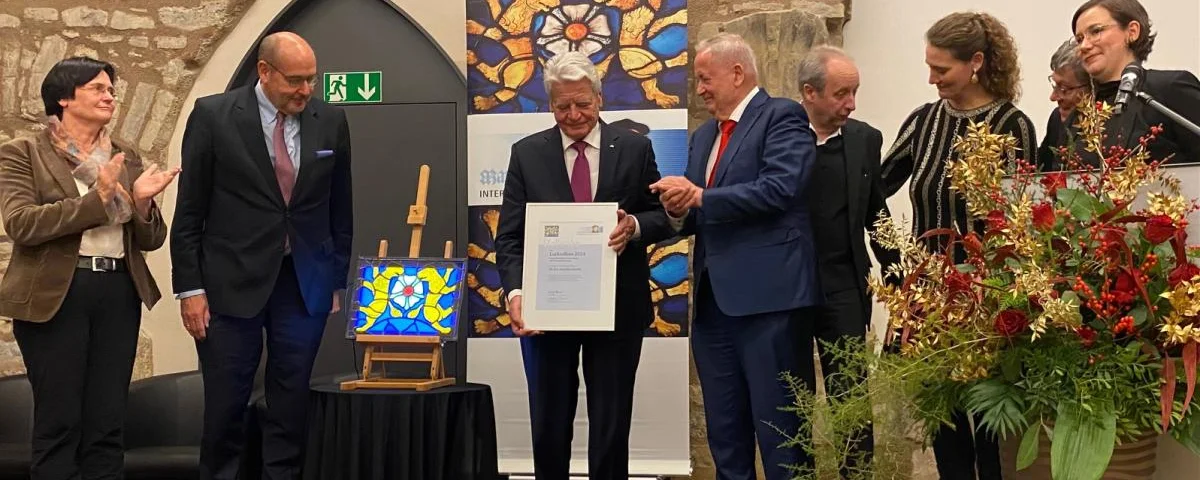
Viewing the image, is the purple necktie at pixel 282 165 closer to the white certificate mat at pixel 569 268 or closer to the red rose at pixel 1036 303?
the white certificate mat at pixel 569 268

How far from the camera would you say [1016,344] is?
193cm

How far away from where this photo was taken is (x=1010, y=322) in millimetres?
1890

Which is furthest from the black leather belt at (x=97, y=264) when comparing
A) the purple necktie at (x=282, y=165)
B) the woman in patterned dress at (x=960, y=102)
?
the woman in patterned dress at (x=960, y=102)

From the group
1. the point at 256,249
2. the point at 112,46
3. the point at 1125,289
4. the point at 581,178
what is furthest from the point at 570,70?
the point at 112,46

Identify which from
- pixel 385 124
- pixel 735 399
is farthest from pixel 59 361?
pixel 385 124

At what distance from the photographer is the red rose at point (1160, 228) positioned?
1.81 m

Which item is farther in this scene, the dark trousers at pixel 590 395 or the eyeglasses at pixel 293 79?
the eyeglasses at pixel 293 79

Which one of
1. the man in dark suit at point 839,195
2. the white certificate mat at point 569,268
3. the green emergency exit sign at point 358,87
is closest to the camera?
the white certificate mat at point 569,268

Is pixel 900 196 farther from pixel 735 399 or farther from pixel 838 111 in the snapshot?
pixel 735 399

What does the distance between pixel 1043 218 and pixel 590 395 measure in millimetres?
2023

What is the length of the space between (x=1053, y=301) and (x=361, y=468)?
2.61 meters

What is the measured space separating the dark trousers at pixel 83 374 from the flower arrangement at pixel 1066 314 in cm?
271

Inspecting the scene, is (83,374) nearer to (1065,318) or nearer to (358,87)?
(358,87)

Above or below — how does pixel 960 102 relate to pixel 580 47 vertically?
below
